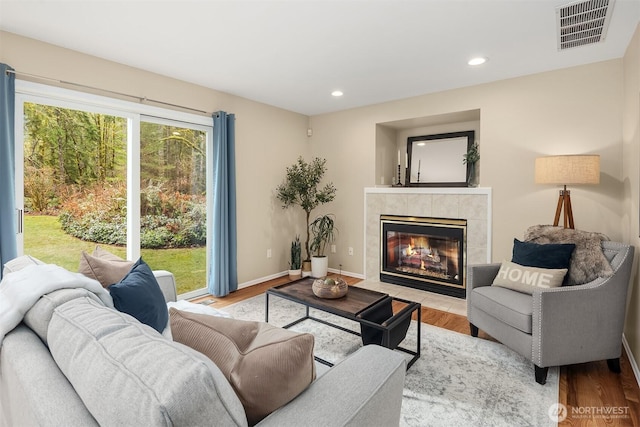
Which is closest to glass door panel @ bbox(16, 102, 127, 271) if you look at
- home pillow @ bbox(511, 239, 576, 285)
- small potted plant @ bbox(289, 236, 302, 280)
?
small potted plant @ bbox(289, 236, 302, 280)

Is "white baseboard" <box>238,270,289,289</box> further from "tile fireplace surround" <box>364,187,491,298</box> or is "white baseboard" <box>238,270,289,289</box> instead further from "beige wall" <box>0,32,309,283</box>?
"tile fireplace surround" <box>364,187,491,298</box>

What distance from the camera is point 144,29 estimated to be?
2.58 meters

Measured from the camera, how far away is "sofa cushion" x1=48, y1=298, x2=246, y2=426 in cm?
62

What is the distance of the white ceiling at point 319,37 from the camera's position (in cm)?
228

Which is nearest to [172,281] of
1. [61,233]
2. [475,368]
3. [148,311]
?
[148,311]

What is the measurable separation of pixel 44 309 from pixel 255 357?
2.47 ft

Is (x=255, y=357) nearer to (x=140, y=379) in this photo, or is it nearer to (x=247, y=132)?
(x=140, y=379)

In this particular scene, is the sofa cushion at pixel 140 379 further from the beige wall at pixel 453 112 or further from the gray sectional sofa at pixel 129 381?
the beige wall at pixel 453 112

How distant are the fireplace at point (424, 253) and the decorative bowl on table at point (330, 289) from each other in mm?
2129

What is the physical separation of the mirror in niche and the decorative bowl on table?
2528 millimetres

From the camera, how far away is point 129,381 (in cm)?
67

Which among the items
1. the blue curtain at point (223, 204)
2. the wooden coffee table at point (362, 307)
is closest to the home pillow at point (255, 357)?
the wooden coffee table at point (362, 307)

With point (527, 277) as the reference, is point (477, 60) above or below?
above

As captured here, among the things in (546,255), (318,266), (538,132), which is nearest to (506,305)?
(546,255)
